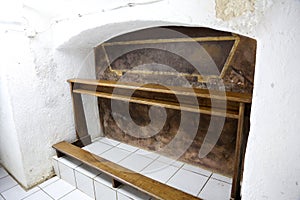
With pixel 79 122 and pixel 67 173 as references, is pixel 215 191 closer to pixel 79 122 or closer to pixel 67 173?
pixel 67 173

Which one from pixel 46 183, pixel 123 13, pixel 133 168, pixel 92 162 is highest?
pixel 123 13

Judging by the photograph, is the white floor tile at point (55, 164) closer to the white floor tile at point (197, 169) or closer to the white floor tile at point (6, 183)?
the white floor tile at point (6, 183)

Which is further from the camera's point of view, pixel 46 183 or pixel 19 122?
pixel 46 183

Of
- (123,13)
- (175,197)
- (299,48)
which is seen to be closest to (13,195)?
(175,197)

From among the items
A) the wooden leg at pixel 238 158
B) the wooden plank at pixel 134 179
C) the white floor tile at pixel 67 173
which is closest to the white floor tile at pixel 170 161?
the wooden plank at pixel 134 179

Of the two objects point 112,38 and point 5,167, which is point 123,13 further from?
point 5,167

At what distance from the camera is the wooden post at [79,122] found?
1992 mm

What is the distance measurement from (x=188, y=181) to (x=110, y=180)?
638 millimetres

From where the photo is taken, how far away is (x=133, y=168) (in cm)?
167

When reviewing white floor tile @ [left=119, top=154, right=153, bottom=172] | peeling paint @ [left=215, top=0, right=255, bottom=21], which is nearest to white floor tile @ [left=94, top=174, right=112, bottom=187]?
white floor tile @ [left=119, top=154, right=153, bottom=172]

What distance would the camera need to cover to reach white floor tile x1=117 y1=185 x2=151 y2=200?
1.32 metres

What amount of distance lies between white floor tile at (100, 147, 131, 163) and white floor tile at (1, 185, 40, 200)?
2.26 feet

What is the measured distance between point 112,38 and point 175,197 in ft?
5.02

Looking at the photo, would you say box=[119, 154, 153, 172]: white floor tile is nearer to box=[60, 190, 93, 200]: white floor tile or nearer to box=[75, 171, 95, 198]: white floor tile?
box=[75, 171, 95, 198]: white floor tile
